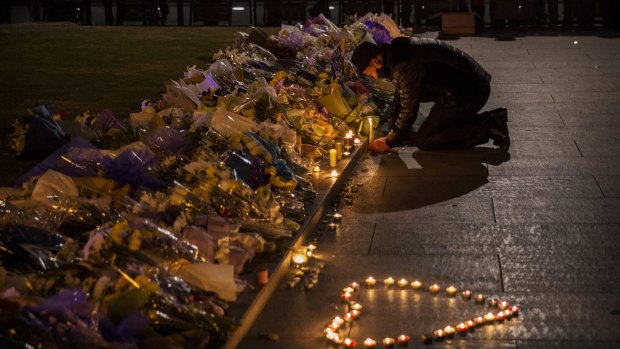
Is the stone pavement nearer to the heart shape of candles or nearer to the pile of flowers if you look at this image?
the heart shape of candles

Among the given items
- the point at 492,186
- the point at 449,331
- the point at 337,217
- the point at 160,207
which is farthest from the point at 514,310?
the point at 492,186

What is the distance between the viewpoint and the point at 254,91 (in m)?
8.32

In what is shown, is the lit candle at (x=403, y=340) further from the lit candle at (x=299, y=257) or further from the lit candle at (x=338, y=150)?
the lit candle at (x=338, y=150)

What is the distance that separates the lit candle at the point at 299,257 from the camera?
5.94 metres

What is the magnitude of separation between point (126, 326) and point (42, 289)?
A: 0.49 m

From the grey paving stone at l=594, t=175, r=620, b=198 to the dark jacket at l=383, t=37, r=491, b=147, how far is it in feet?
4.81

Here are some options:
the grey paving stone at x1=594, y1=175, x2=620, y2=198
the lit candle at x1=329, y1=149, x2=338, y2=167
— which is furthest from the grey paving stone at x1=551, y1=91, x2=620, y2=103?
the lit candle at x1=329, y1=149, x2=338, y2=167

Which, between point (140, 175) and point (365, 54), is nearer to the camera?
point (140, 175)

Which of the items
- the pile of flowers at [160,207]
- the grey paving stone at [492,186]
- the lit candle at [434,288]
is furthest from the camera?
the grey paving stone at [492,186]

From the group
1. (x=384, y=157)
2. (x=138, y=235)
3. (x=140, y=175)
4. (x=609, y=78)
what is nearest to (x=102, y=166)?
(x=140, y=175)

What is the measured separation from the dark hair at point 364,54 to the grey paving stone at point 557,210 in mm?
1544

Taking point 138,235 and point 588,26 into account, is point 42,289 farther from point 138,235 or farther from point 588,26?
point 588,26

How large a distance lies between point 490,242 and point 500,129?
2.64 metres

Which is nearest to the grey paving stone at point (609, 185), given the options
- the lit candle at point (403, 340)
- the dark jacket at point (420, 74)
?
the dark jacket at point (420, 74)
